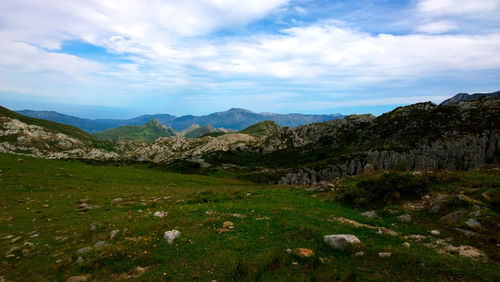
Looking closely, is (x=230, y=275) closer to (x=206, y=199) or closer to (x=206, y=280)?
(x=206, y=280)

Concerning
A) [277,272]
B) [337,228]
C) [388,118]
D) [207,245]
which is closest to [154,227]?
[207,245]

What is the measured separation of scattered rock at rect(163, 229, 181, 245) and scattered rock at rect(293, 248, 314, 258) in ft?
21.4

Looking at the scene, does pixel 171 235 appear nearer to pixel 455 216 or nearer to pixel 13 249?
pixel 13 249

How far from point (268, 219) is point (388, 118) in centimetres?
20312

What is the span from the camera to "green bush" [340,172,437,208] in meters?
16.3

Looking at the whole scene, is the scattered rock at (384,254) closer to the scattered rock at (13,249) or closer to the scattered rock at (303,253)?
the scattered rock at (303,253)

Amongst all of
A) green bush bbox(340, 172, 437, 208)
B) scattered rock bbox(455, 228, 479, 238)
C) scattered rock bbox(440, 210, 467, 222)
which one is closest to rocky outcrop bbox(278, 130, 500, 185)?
green bush bbox(340, 172, 437, 208)

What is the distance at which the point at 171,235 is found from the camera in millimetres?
12766

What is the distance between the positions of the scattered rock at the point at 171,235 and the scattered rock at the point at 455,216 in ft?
47.7

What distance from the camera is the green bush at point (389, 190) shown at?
16344 millimetres

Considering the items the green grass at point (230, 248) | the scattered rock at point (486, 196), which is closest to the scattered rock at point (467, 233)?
the green grass at point (230, 248)

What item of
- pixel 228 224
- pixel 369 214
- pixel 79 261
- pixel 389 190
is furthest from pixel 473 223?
pixel 79 261

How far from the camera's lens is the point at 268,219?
49.5 feet

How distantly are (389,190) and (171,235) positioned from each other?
15.3m
